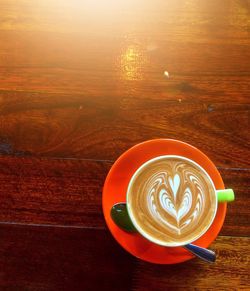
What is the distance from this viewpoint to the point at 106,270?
0.96 meters

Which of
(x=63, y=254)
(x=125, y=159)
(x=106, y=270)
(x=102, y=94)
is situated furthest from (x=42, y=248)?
(x=102, y=94)

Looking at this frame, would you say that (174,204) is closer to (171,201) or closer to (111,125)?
(171,201)

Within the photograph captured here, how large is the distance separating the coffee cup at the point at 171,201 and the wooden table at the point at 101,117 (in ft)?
0.52

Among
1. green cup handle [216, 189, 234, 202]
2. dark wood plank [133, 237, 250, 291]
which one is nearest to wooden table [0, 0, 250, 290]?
dark wood plank [133, 237, 250, 291]

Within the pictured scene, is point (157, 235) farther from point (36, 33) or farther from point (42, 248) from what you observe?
point (36, 33)

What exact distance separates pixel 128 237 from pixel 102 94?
0.36m

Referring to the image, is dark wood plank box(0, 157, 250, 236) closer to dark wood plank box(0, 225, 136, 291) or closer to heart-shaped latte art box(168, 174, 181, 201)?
dark wood plank box(0, 225, 136, 291)

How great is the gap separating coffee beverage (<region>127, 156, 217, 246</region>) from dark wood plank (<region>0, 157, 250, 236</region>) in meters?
0.16

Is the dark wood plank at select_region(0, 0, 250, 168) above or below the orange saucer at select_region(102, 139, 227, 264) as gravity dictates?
above

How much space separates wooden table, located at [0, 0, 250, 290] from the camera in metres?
0.96

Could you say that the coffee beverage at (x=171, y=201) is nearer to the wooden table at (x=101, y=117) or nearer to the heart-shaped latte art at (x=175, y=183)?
the heart-shaped latte art at (x=175, y=183)

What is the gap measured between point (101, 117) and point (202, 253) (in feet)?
1.31

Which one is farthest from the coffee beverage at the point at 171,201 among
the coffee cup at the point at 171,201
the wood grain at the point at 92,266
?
the wood grain at the point at 92,266

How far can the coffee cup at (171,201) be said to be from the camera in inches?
32.4
